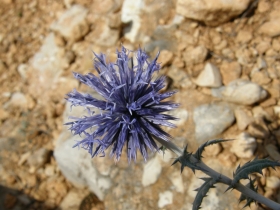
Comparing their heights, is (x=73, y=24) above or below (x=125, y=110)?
below

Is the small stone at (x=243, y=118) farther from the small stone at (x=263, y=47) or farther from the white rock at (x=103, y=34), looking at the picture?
the white rock at (x=103, y=34)

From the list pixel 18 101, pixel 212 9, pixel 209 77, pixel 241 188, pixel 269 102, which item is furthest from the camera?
pixel 18 101

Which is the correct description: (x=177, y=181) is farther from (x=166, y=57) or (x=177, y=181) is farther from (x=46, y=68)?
(x=46, y=68)

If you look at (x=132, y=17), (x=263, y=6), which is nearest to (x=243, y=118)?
Answer: (x=263, y=6)

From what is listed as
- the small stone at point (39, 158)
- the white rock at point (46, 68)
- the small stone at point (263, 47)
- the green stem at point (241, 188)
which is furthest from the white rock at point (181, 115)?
the white rock at point (46, 68)

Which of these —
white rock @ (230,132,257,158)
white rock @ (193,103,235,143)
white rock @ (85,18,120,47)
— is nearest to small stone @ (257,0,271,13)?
white rock @ (193,103,235,143)
